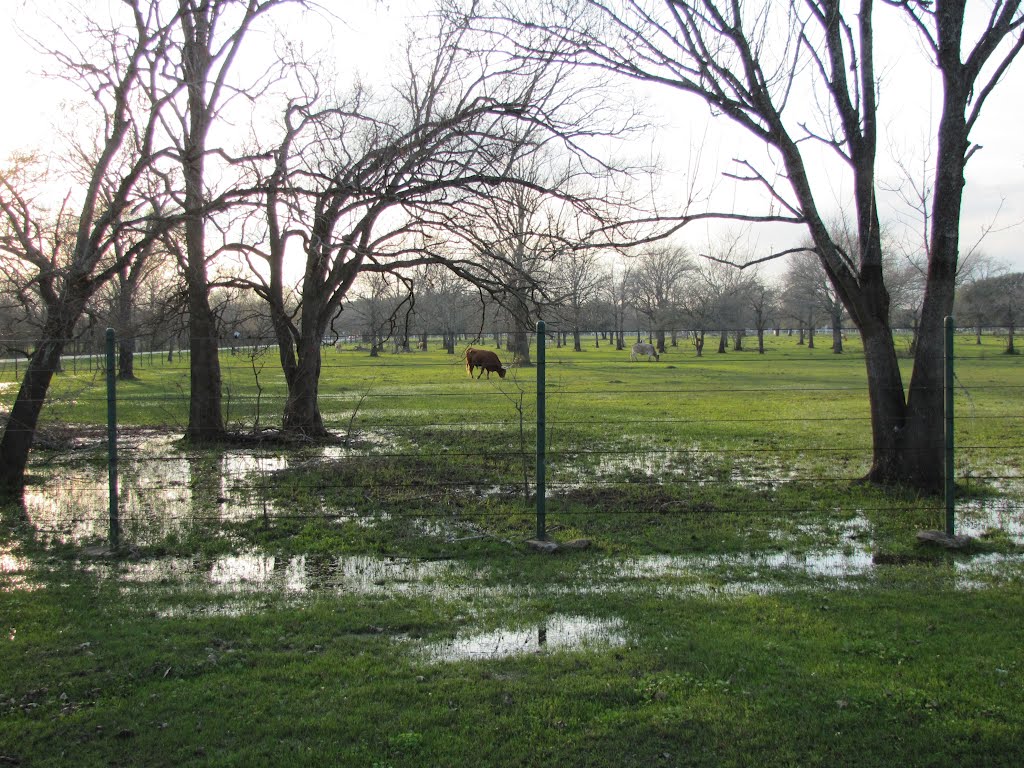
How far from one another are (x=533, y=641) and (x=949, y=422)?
4.50 metres

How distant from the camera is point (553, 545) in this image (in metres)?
7.00

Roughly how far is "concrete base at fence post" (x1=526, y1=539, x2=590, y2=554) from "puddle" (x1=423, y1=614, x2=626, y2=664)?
5.54ft

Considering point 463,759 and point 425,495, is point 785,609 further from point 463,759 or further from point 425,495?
point 425,495

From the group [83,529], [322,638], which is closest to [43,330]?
[83,529]

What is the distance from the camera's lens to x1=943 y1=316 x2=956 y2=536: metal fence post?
22.3 ft

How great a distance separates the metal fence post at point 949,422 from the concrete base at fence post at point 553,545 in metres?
3.19

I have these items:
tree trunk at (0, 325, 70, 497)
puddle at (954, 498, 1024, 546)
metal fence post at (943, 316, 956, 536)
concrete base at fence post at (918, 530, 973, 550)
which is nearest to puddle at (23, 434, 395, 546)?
tree trunk at (0, 325, 70, 497)

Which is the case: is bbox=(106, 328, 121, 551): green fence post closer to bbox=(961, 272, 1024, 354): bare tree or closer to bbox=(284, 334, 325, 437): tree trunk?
bbox=(284, 334, 325, 437): tree trunk

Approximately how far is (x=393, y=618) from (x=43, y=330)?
652 centimetres

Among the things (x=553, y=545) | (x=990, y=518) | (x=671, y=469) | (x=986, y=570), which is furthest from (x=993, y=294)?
(x=553, y=545)

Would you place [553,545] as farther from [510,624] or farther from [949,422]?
[949,422]

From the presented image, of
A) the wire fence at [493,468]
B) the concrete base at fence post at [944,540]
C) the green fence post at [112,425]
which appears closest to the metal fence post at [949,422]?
the concrete base at fence post at [944,540]

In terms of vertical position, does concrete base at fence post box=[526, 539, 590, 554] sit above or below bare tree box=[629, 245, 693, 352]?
below

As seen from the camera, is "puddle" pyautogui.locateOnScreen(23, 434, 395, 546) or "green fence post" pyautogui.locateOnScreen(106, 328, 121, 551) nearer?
"green fence post" pyautogui.locateOnScreen(106, 328, 121, 551)
